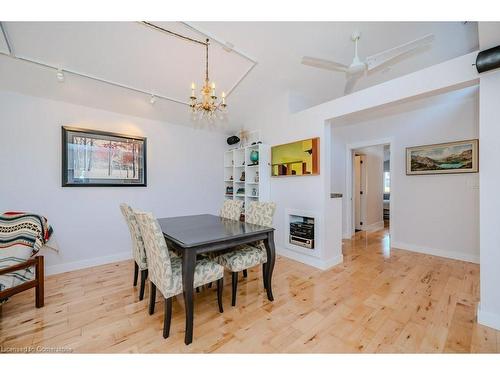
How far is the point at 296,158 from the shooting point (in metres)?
3.26

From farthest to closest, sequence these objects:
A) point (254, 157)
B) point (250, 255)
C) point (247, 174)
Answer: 1. point (247, 174)
2. point (254, 157)
3. point (250, 255)

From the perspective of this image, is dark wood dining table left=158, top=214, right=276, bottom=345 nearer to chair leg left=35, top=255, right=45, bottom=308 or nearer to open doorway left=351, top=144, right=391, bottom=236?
chair leg left=35, top=255, right=45, bottom=308

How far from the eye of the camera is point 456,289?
2295 millimetres

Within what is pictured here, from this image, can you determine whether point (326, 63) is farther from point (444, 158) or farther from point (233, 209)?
point (444, 158)

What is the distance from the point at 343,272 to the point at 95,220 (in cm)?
374

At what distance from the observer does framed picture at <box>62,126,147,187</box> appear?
9.66ft

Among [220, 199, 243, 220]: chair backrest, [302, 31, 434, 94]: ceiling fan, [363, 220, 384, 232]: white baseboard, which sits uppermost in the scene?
[302, 31, 434, 94]: ceiling fan

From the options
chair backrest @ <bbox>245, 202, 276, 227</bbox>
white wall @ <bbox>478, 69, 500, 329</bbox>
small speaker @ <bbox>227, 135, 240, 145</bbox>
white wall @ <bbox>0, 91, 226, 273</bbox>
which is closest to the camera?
white wall @ <bbox>478, 69, 500, 329</bbox>

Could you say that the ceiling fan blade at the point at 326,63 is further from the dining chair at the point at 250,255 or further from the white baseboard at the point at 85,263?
the white baseboard at the point at 85,263

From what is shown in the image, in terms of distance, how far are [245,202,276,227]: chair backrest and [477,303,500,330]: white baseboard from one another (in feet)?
6.33

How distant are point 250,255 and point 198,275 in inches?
24.9

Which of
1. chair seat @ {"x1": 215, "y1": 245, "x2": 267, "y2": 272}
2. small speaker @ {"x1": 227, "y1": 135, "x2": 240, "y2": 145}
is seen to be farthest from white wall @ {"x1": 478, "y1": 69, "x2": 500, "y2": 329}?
small speaker @ {"x1": 227, "y1": 135, "x2": 240, "y2": 145}

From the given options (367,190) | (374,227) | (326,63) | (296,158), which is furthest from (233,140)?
(374,227)
